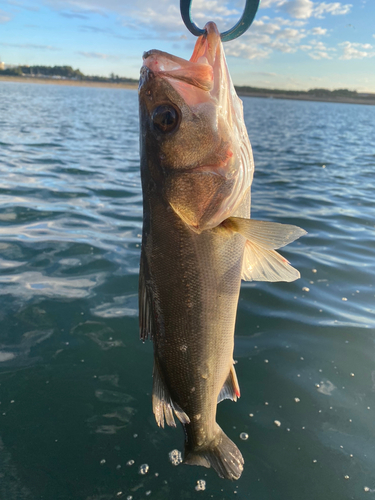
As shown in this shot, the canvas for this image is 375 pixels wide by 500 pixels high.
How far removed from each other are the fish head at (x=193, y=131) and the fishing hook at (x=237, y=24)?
0.37 ft

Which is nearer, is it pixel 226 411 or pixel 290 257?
pixel 226 411

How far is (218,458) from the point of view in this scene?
245 centimetres

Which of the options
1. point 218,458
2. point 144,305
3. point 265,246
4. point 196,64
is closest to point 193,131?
point 196,64

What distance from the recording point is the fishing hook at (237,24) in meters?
1.97

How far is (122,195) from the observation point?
32.1ft

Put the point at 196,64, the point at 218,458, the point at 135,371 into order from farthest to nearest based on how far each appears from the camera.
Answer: the point at 135,371 < the point at 218,458 < the point at 196,64

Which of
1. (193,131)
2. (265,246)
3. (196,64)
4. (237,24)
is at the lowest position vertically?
(265,246)

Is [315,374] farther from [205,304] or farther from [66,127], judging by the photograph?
[66,127]

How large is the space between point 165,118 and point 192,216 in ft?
1.77

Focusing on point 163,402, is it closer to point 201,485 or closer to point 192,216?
point 201,485

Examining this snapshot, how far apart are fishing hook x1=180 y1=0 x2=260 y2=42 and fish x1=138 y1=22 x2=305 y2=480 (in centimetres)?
13

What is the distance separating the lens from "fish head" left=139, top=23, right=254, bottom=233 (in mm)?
2045

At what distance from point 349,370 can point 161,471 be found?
2215mm

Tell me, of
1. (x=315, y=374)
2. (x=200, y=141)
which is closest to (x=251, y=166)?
(x=200, y=141)
